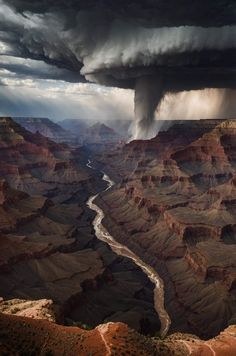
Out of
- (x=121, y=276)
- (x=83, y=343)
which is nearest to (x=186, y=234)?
(x=121, y=276)

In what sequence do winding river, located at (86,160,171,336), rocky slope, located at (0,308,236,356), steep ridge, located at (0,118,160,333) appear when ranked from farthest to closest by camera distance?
1. winding river, located at (86,160,171,336)
2. steep ridge, located at (0,118,160,333)
3. rocky slope, located at (0,308,236,356)

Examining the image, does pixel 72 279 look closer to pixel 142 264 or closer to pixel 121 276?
pixel 121 276

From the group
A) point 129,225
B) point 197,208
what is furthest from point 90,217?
point 197,208

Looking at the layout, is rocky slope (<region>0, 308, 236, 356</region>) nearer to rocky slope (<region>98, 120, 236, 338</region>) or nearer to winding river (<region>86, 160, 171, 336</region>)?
winding river (<region>86, 160, 171, 336</region>)

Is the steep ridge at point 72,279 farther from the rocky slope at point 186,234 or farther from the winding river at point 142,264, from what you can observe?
the rocky slope at point 186,234

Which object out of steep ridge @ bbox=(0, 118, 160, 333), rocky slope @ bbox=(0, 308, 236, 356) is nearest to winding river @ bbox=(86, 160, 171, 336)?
steep ridge @ bbox=(0, 118, 160, 333)

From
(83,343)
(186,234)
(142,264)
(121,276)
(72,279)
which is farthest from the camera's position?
(186,234)

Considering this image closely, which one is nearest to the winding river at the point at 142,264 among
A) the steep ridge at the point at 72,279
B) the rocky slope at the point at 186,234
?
the rocky slope at the point at 186,234

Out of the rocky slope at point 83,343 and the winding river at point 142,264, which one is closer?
the rocky slope at point 83,343
